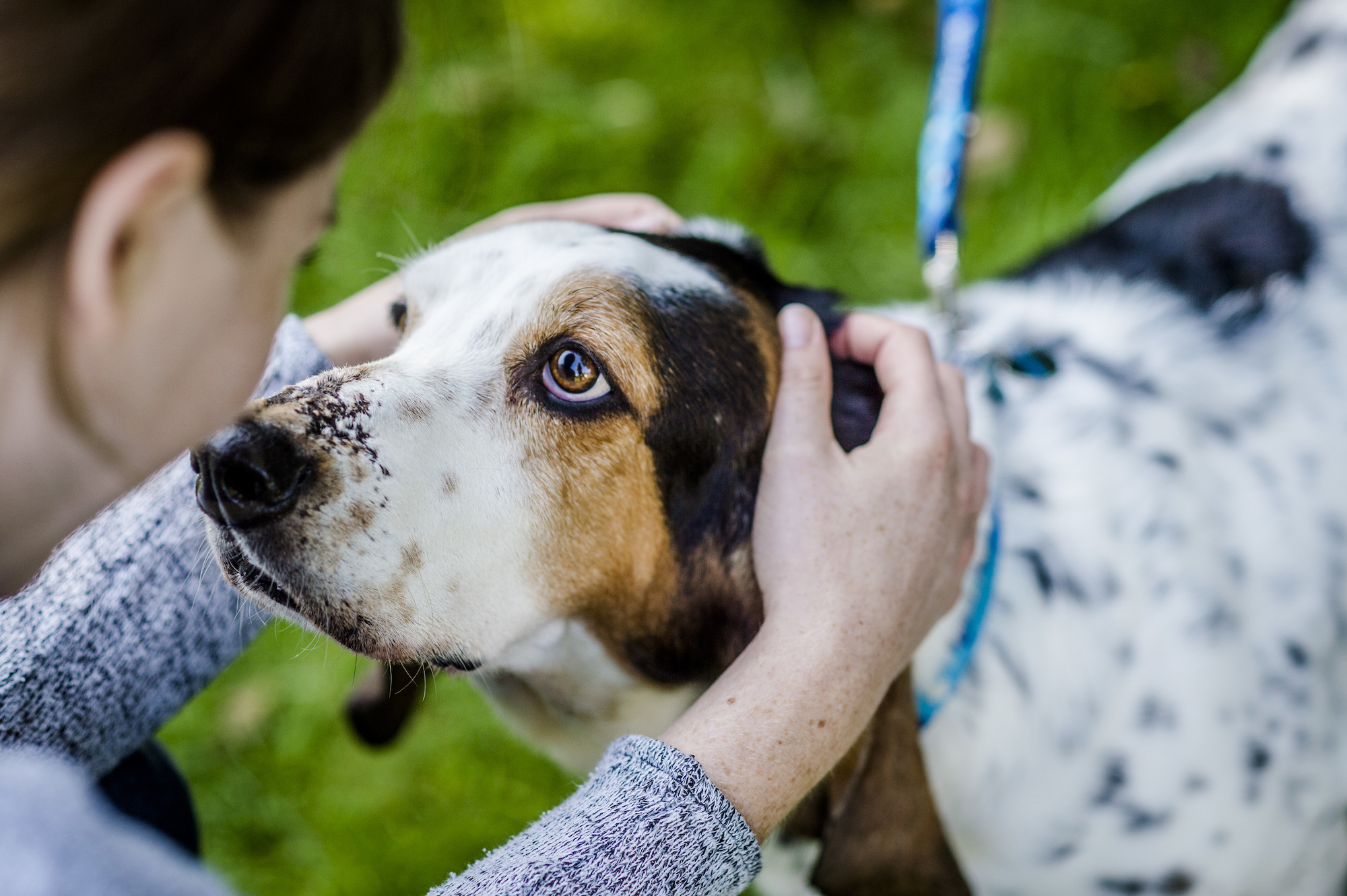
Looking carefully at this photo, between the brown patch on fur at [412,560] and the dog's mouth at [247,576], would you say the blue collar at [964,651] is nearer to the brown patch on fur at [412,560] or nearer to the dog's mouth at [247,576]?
the brown patch on fur at [412,560]

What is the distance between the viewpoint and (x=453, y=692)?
10.6 ft

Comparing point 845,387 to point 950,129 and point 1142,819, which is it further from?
Result: point 1142,819

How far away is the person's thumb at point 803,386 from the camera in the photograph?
1662 millimetres

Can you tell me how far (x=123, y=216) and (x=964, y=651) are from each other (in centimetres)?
156

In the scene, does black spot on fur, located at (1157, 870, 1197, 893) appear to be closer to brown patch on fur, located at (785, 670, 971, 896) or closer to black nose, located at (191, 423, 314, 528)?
brown patch on fur, located at (785, 670, 971, 896)

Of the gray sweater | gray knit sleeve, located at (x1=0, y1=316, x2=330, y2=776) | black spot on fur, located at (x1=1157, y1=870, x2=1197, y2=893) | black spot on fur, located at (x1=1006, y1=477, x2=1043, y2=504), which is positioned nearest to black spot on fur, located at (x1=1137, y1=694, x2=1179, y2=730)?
black spot on fur, located at (x1=1157, y1=870, x2=1197, y2=893)

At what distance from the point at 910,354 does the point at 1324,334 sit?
132cm

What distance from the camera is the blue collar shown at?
1.92m

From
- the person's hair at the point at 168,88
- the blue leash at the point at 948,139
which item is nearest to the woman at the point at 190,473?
the person's hair at the point at 168,88

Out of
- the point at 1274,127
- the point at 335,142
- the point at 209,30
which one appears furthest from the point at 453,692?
the point at 1274,127

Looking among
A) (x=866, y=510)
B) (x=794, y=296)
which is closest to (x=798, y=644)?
(x=866, y=510)

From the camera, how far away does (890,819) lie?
169cm

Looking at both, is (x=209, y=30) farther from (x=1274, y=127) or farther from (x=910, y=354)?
(x=1274, y=127)

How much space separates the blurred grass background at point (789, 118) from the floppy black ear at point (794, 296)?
69.9 inches
